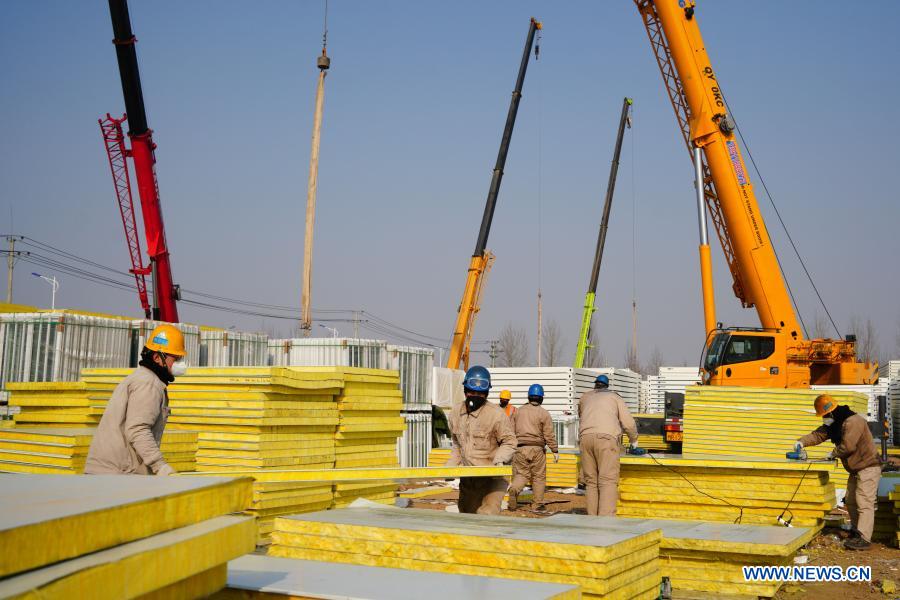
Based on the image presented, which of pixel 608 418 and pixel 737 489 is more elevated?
pixel 608 418

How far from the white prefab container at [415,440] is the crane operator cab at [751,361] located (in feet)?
19.2

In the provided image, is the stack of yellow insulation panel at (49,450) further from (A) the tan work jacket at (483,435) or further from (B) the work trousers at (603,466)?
(B) the work trousers at (603,466)

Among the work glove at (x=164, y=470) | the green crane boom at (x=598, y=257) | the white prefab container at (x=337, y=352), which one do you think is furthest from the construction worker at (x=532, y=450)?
the green crane boom at (x=598, y=257)

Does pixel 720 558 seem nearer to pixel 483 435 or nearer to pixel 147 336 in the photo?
pixel 483 435

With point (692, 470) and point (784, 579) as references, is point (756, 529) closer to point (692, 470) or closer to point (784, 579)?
point (784, 579)

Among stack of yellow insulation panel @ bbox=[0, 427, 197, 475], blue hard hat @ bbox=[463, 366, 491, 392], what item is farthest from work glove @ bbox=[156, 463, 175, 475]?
blue hard hat @ bbox=[463, 366, 491, 392]

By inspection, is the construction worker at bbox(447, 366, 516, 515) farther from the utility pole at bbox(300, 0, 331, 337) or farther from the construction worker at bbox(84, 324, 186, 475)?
the utility pole at bbox(300, 0, 331, 337)

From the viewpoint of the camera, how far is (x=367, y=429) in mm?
10555

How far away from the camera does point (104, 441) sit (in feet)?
18.1

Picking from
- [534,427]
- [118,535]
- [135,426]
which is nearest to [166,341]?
[135,426]

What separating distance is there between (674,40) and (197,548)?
Result: 18728 millimetres

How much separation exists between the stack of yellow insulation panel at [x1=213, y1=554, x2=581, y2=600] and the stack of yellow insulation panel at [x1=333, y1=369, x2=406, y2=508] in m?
6.12

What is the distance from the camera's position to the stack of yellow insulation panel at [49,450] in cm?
817

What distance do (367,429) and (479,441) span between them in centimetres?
280
